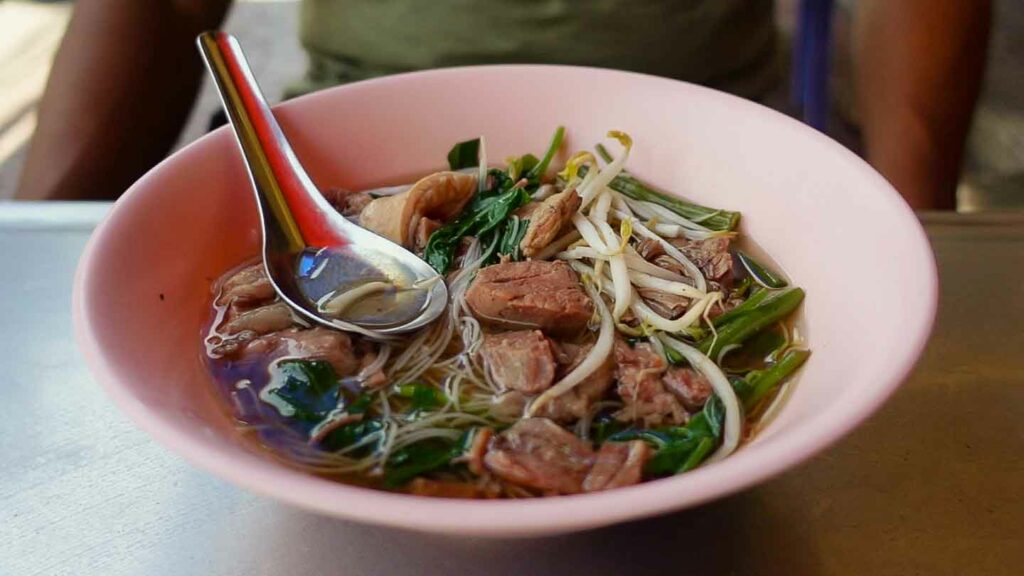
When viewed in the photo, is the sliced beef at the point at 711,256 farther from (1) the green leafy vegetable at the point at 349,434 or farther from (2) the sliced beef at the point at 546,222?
(1) the green leafy vegetable at the point at 349,434

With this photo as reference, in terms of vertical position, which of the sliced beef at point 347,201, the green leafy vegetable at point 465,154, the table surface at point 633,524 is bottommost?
the table surface at point 633,524

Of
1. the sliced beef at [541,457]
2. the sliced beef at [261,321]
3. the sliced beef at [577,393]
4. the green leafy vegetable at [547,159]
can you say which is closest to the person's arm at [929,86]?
the green leafy vegetable at [547,159]

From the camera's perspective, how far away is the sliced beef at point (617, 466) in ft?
2.47

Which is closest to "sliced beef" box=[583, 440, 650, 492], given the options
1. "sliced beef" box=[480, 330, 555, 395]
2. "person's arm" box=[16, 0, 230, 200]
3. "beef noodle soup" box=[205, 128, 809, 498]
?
"beef noodle soup" box=[205, 128, 809, 498]

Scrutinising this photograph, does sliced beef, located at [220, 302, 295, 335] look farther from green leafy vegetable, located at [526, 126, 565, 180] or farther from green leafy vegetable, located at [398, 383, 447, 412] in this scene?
green leafy vegetable, located at [526, 126, 565, 180]

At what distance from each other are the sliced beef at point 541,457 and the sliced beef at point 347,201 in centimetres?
45

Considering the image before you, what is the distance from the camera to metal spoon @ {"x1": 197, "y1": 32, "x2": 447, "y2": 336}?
3.29 ft

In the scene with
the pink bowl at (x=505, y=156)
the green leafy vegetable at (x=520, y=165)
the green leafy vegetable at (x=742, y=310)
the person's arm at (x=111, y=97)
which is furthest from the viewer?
the person's arm at (x=111, y=97)

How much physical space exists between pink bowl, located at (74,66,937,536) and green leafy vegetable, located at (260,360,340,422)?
0.07 meters

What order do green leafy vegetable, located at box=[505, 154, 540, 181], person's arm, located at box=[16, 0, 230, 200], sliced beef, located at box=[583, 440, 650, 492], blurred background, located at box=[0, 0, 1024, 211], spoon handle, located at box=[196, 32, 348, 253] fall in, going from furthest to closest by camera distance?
1. blurred background, located at box=[0, 0, 1024, 211]
2. person's arm, located at box=[16, 0, 230, 200]
3. green leafy vegetable, located at box=[505, 154, 540, 181]
4. spoon handle, located at box=[196, 32, 348, 253]
5. sliced beef, located at box=[583, 440, 650, 492]

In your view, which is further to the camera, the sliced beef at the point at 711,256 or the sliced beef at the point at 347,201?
the sliced beef at the point at 347,201

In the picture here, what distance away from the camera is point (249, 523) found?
0.86 m

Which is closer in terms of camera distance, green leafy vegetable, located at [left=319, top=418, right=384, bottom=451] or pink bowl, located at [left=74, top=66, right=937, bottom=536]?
pink bowl, located at [left=74, top=66, right=937, bottom=536]

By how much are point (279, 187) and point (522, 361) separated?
1.39 ft
